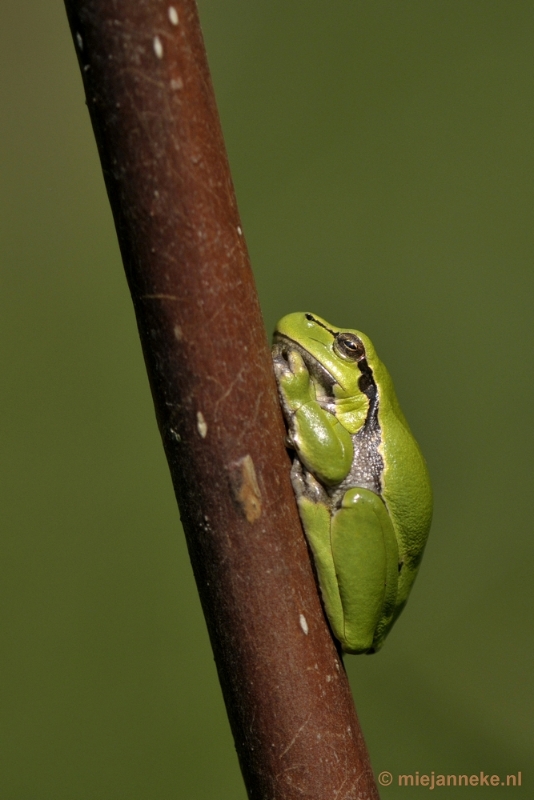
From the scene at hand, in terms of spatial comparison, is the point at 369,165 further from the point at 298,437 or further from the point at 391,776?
the point at 391,776

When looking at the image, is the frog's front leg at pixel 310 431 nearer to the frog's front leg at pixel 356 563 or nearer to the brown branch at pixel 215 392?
the frog's front leg at pixel 356 563

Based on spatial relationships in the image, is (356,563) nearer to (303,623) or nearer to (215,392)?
(303,623)

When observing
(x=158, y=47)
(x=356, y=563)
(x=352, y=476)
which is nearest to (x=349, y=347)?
(x=352, y=476)

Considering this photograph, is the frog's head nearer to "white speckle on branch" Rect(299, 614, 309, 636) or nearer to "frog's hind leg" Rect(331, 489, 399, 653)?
"frog's hind leg" Rect(331, 489, 399, 653)

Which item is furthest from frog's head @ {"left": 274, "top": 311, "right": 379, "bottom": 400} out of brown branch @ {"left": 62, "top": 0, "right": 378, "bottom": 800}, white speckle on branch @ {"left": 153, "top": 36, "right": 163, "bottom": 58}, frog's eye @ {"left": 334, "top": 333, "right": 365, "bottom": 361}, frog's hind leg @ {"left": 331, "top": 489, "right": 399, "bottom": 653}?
white speckle on branch @ {"left": 153, "top": 36, "right": 163, "bottom": 58}

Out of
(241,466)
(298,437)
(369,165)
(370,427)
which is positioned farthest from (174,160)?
(369,165)

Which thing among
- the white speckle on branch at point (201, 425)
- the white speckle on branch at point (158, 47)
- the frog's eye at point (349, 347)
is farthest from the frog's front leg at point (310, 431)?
the white speckle on branch at point (158, 47)
